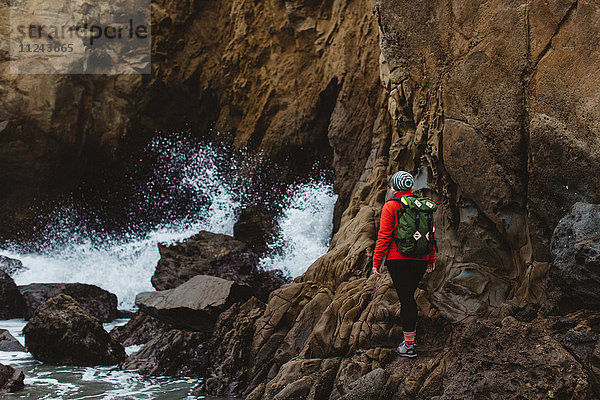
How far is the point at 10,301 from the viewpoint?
1106 centimetres

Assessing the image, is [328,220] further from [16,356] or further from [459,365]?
[459,365]

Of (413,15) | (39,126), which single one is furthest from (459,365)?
(39,126)

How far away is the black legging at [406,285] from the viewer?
15.9 feet

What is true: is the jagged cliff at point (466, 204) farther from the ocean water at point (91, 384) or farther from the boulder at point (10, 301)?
the boulder at point (10, 301)

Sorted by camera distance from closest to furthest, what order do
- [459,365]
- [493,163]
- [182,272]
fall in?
[459,365]
[493,163]
[182,272]

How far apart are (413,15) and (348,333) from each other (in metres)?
3.33

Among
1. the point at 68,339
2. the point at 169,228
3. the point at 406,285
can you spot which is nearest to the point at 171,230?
the point at 169,228

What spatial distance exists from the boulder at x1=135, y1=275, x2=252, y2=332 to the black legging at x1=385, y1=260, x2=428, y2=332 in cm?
326

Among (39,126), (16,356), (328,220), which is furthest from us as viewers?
(39,126)

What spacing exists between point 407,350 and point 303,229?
796 cm

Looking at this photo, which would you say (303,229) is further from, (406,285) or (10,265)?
(406,285)

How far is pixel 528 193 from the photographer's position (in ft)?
16.5

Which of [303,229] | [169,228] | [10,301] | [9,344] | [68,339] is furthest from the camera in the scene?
[169,228]

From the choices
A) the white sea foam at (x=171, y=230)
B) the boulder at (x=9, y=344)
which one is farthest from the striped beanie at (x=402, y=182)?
the white sea foam at (x=171, y=230)
